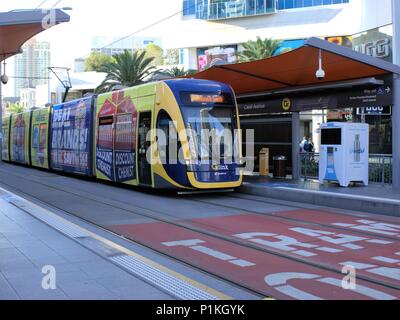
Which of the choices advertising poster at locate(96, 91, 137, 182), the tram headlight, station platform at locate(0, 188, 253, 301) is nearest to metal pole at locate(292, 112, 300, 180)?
the tram headlight

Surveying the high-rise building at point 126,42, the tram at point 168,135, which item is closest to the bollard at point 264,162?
the tram at point 168,135

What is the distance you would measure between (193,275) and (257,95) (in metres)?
13.4

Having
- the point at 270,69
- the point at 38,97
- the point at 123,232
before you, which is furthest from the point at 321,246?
the point at 38,97

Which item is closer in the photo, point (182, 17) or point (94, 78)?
point (182, 17)

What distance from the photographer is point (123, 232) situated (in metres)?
9.69

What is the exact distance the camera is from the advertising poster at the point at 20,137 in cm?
2977

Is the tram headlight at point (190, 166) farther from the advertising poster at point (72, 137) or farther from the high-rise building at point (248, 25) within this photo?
the high-rise building at point (248, 25)

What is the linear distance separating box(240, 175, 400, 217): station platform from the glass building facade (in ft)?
154

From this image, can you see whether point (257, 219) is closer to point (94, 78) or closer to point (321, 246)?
point (321, 246)

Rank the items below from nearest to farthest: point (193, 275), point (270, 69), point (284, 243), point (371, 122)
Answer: point (193, 275), point (284, 243), point (270, 69), point (371, 122)

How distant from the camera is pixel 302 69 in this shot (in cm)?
1583

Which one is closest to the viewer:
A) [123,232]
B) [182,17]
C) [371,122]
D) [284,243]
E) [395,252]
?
[395,252]

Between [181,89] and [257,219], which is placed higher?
[181,89]

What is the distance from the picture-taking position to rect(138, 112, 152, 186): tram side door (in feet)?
50.4
